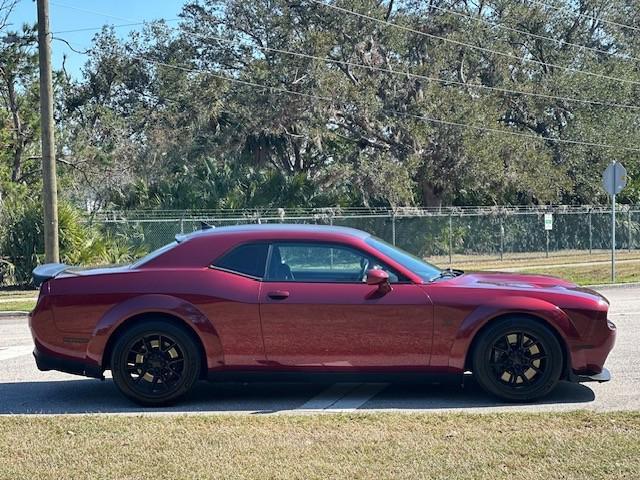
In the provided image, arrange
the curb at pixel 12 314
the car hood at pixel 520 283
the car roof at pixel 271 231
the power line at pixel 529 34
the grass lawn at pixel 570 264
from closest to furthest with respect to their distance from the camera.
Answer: the car hood at pixel 520 283 < the car roof at pixel 271 231 < the curb at pixel 12 314 < the grass lawn at pixel 570 264 < the power line at pixel 529 34

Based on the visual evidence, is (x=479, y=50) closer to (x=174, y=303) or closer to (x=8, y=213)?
(x=8, y=213)

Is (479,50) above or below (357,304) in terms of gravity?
above

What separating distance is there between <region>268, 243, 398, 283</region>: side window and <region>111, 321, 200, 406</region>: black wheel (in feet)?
3.20

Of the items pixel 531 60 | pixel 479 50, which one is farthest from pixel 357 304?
pixel 531 60

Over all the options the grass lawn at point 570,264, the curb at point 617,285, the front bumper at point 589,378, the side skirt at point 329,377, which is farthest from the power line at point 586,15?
the side skirt at point 329,377

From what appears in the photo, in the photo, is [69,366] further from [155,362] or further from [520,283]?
[520,283]

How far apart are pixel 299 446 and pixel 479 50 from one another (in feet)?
112

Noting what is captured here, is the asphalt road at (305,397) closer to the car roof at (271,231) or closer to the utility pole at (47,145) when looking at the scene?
the car roof at (271,231)

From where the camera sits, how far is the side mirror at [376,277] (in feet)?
23.0

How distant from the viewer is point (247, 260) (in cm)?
738

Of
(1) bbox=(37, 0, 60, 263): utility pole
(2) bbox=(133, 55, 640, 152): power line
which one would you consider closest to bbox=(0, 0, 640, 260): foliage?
(2) bbox=(133, 55, 640, 152): power line

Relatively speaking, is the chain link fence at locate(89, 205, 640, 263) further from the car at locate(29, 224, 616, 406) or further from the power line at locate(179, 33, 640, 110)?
the car at locate(29, 224, 616, 406)

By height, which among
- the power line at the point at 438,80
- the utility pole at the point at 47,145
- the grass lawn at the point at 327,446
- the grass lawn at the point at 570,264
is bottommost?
the grass lawn at the point at 570,264

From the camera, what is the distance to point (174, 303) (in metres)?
7.15
